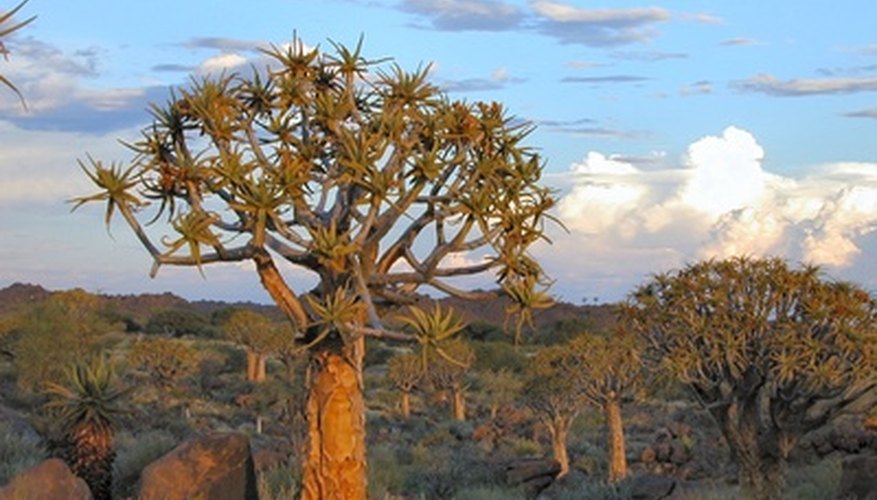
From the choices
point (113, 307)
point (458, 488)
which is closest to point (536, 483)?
point (458, 488)

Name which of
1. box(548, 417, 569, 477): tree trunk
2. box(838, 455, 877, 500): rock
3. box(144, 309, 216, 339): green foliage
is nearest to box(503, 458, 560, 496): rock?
box(548, 417, 569, 477): tree trunk

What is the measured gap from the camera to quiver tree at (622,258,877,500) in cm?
1589

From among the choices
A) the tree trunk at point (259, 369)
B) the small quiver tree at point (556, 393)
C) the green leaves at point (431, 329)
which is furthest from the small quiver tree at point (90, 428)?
the tree trunk at point (259, 369)

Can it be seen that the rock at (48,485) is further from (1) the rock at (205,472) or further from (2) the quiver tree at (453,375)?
(2) the quiver tree at (453,375)

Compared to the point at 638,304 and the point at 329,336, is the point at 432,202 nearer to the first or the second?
the point at 329,336

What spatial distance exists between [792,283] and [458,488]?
9978 mm

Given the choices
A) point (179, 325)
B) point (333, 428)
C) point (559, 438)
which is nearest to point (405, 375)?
point (559, 438)

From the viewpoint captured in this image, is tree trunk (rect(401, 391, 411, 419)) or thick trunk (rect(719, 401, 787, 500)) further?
tree trunk (rect(401, 391, 411, 419))

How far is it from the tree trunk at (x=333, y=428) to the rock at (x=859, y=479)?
10.7 m

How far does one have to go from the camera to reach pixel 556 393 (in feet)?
115

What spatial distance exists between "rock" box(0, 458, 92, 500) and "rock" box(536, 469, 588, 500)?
525 inches

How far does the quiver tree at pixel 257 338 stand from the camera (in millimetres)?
51344

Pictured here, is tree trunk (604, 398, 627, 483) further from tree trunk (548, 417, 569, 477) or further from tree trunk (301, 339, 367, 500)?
tree trunk (301, 339, 367, 500)

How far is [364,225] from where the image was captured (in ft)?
35.7
